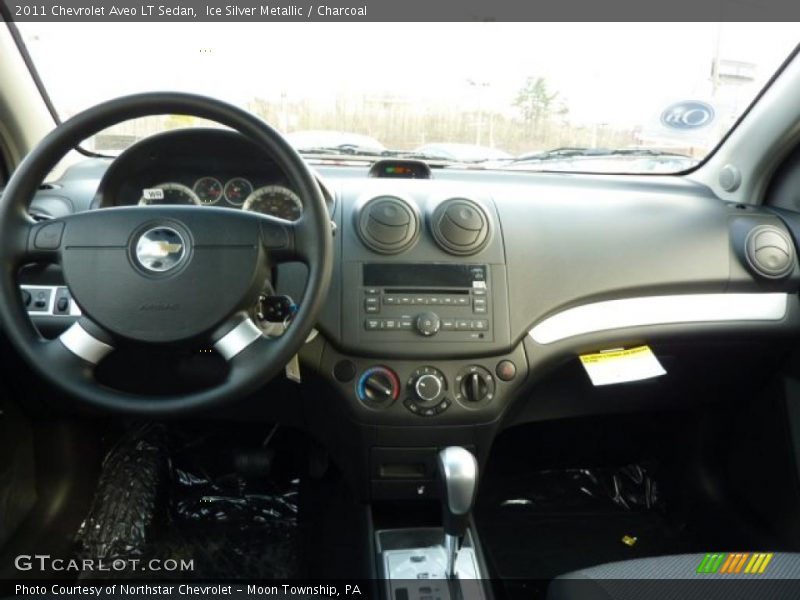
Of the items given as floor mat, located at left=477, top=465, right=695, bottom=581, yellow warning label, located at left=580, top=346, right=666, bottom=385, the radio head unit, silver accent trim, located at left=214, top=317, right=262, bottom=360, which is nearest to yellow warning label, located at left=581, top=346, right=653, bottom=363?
yellow warning label, located at left=580, top=346, right=666, bottom=385

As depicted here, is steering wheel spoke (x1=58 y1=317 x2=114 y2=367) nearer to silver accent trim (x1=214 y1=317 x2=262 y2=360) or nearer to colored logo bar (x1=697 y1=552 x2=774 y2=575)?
silver accent trim (x1=214 y1=317 x2=262 y2=360)

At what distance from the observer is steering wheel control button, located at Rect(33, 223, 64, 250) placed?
1201mm

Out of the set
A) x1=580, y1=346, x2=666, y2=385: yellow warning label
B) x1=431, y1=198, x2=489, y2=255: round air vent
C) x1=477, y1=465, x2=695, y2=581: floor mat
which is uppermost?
x1=431, y1=198, x2=489, y2=255: round air vent

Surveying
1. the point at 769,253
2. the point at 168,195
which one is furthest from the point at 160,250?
the point at 769,253

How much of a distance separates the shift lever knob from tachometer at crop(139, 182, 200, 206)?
2.82 ft

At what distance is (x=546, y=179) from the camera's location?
194 cm

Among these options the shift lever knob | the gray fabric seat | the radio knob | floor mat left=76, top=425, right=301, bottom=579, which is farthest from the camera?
floor mat left=76, top=425, right=301, bottom=579

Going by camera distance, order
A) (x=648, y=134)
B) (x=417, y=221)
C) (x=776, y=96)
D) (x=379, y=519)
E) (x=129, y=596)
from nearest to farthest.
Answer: (x=129, y=596) → (x=417, y=221) → (x=379, y=519) → (x=776, y=96) → (x=648, y=134)

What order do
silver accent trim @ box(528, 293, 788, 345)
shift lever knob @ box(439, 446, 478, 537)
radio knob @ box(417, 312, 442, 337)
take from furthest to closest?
silver accent trim @ box(528, 293, 788, 345)
radio knob @ box(417, 312, 442, 337)
shift lever knob @ box(439, 446, 478, 537)

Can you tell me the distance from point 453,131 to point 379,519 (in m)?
1.10

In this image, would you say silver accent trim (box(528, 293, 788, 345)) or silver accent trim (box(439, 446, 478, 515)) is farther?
silver accent trim (box(528, 293, 788, 345))
